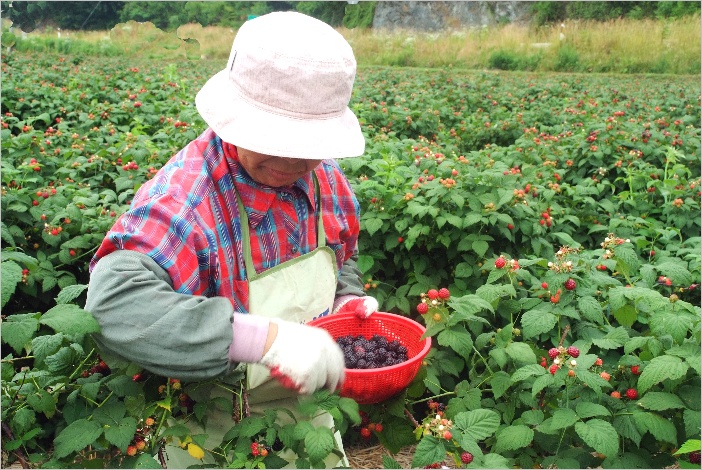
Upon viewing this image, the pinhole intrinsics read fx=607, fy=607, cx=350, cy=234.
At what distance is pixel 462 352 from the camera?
1761 millimetres

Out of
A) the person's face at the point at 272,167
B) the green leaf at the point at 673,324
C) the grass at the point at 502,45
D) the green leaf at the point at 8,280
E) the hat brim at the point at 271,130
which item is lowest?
the grass at the point at 502,45

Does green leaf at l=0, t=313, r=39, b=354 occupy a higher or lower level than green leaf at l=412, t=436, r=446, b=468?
higher

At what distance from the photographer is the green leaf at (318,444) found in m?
1.33

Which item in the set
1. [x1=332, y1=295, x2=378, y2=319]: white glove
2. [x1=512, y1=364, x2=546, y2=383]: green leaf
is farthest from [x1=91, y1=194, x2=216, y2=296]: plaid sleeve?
[x1=512, y1=364, x2=546, y2=383]: green leaf

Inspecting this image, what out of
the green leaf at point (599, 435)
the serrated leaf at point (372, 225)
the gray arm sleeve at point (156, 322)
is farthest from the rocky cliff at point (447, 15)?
the gray arm sleeve at point (156, 322)

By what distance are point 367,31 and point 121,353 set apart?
1997 centimetres

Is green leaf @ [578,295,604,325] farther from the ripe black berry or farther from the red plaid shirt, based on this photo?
the red plaid shirt

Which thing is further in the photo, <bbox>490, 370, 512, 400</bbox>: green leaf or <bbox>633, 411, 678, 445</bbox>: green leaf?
<bbox>490, 370, 512, 400</bbox>: green leaf

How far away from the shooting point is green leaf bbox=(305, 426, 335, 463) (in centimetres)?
133

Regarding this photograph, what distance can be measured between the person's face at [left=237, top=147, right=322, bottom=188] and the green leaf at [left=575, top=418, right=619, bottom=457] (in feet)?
3.19

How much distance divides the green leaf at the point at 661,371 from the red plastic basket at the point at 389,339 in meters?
0.57

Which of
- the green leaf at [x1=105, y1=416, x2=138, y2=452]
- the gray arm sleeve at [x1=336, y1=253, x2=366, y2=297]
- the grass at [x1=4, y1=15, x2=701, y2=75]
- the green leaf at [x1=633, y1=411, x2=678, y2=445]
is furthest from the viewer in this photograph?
the grass at [x1=4, y1=15, x2=701, y2=75]

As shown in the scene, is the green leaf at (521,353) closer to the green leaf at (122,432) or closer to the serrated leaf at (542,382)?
the serrated leaf at (542,382)

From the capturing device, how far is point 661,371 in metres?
1.58
